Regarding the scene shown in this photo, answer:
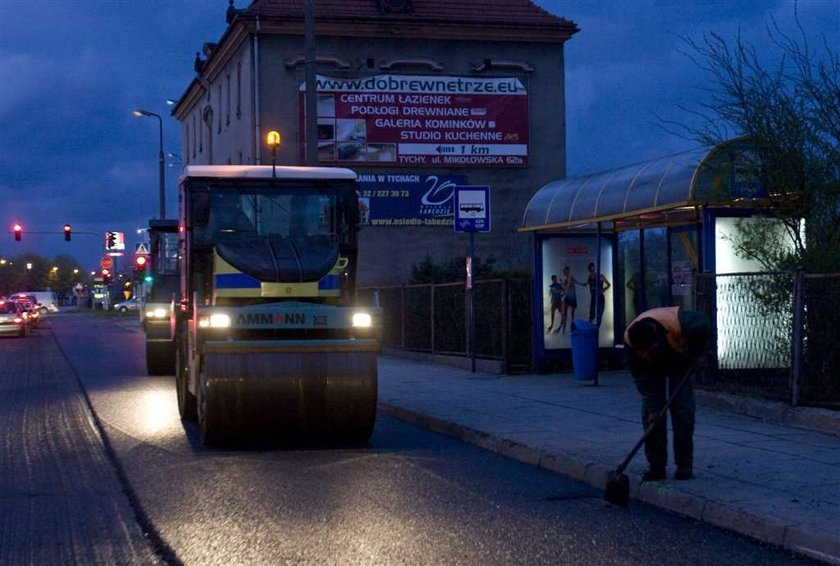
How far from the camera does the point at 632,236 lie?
20203 mm

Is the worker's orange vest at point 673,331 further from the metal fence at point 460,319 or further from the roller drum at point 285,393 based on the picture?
the metal fence at point 460,319

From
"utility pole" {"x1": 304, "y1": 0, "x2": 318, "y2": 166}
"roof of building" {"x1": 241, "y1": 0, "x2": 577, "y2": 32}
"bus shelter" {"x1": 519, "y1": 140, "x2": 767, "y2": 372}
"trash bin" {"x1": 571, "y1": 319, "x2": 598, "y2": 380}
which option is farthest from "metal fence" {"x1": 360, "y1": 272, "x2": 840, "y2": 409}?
"roof of building" {"x1": 241, "y1": 0, "x2": 577, "y2": 32}

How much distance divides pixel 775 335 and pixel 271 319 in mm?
5707

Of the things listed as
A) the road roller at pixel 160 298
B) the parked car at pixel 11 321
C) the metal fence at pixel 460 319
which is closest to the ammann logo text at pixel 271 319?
the metal fence at pixel 460 319

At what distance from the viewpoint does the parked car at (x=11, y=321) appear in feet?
146

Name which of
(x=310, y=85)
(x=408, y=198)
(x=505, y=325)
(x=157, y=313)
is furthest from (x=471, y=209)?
(x=408, y=198)

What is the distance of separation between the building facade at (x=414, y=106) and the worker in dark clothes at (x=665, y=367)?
29.6 m

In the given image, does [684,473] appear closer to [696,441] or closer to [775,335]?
[696,441]

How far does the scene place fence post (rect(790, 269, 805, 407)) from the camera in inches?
508

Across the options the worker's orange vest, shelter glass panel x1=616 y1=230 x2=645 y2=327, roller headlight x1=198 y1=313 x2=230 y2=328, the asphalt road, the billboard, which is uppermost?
the billboard

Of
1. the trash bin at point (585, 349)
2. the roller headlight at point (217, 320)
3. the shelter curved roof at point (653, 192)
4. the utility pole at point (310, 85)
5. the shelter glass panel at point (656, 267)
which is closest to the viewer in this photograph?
the roller headlight at point (217, 320)

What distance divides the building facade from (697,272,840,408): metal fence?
82.0ft

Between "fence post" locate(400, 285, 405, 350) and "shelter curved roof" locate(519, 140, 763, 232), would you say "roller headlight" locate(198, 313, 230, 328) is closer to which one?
"shelter curved roof" locate(519, 140, 763, 232)

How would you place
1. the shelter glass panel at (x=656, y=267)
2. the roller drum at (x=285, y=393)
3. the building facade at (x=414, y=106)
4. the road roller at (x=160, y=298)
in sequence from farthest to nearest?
the building facade at (x=414, y=106) → the road roller at (x=160, y=298) → the shelter glass panel at (x=656, y=267) → the roller drum at (x=285, y=393)
